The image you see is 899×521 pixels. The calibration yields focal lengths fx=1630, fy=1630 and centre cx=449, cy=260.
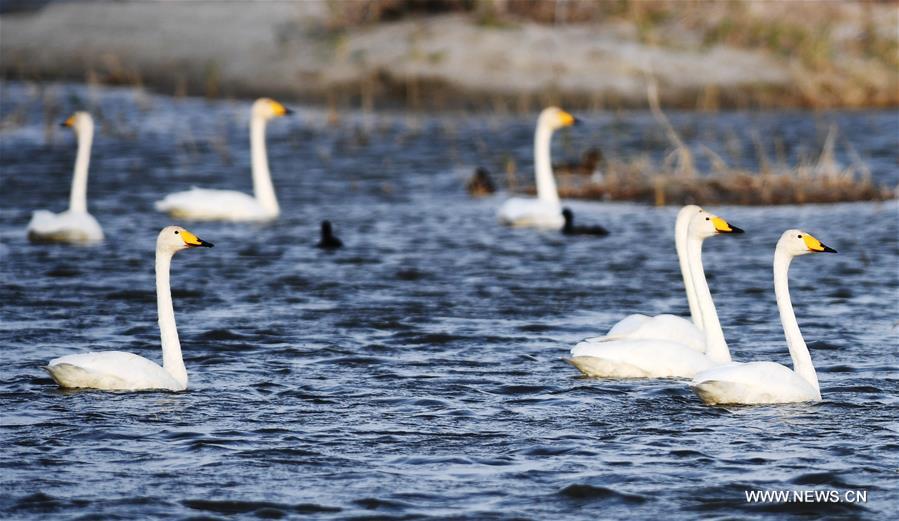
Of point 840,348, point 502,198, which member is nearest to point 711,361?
point 840,348

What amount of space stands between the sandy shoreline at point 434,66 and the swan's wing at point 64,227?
11926 millimetres

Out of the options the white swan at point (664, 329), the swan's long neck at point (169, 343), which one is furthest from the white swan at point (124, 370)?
the white swan at point (664, 329)

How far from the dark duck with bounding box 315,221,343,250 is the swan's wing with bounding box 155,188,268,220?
223 centimetres

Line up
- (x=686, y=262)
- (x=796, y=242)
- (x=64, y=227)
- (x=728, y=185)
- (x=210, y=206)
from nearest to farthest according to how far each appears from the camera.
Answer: (x=796, y=242)
(x=686, y=262)
(x=64, y=227)
(x=210, y=206)
(x=728, y=185)

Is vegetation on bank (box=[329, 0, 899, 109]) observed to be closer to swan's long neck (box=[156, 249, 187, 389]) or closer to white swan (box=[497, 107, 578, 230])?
white swan (box=[497, 107, 578, 230])

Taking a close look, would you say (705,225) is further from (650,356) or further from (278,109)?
(278,109)

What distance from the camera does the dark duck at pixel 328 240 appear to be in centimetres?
1725

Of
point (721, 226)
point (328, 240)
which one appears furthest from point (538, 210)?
point (721, 226)

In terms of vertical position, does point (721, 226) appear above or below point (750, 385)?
above

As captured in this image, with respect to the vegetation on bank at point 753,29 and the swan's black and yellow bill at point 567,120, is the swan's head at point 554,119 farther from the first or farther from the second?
the vegetation on bank at point 753,29

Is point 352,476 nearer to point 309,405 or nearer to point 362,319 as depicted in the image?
point 309,405

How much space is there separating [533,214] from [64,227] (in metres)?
5.23

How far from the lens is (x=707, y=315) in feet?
37.1

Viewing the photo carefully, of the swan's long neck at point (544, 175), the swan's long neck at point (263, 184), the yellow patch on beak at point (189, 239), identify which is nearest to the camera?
the yellow patch on beak at point (189, 239)
